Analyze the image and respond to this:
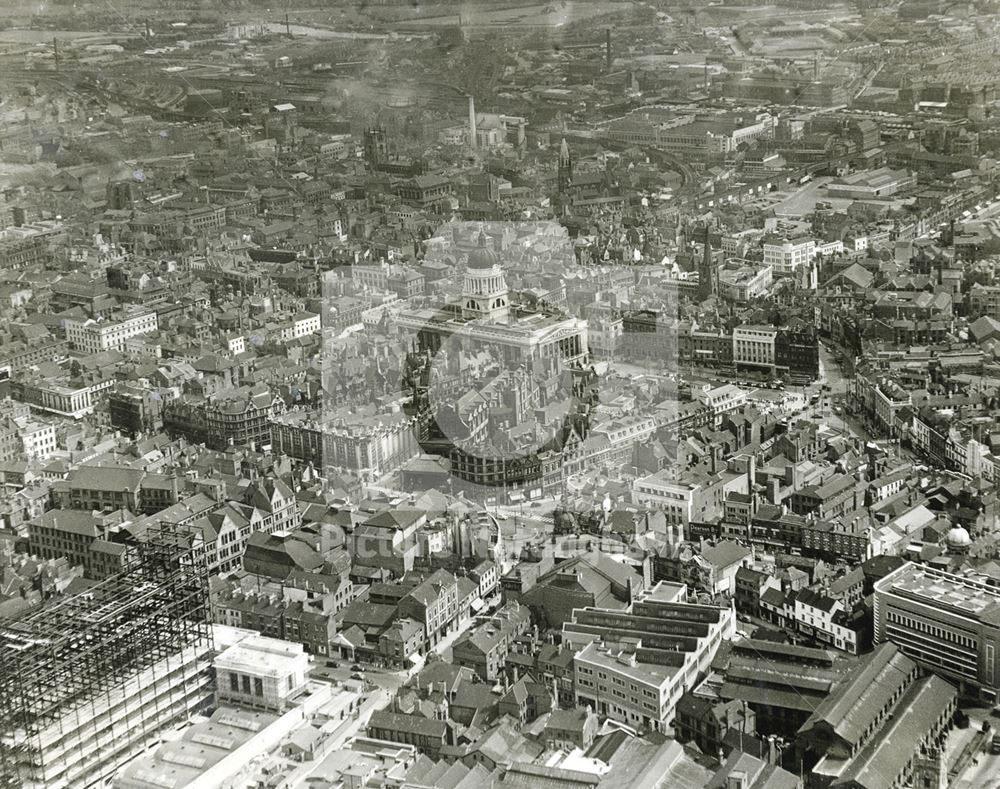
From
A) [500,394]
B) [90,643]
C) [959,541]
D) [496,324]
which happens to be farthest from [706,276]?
[90,643]

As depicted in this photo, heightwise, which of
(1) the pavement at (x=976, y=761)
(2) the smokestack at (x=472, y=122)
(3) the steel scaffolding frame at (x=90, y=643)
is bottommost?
(1) the pavement at (x=976, y=761)

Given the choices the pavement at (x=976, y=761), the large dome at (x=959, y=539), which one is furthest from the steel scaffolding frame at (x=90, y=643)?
the large dome at (x=959, y=539)

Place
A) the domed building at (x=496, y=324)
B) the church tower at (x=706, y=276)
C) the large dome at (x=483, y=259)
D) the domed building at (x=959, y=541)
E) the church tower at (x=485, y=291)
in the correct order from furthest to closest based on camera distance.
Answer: the church tower at (x=706, y=276)
the large dome at (x=483, y=259)
the church tower at (x=485, y=291)
the domed building at (x=496, y=324)
the domed building at (x=959, y=541)

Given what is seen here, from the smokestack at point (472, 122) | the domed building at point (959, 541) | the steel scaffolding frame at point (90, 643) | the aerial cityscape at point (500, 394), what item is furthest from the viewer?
the smokestack at point (472, 122)

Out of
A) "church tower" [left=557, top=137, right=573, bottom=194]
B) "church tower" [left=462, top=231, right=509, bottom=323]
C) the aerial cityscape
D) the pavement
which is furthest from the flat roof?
"church tower" [left=557, top=137, right=573, bottom=194]

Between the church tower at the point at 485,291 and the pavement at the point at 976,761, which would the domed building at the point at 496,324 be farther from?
the pavement at the point at 976,761

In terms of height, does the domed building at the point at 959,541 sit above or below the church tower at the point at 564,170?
below

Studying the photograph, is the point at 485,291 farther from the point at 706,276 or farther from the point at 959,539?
the point at 959,539
